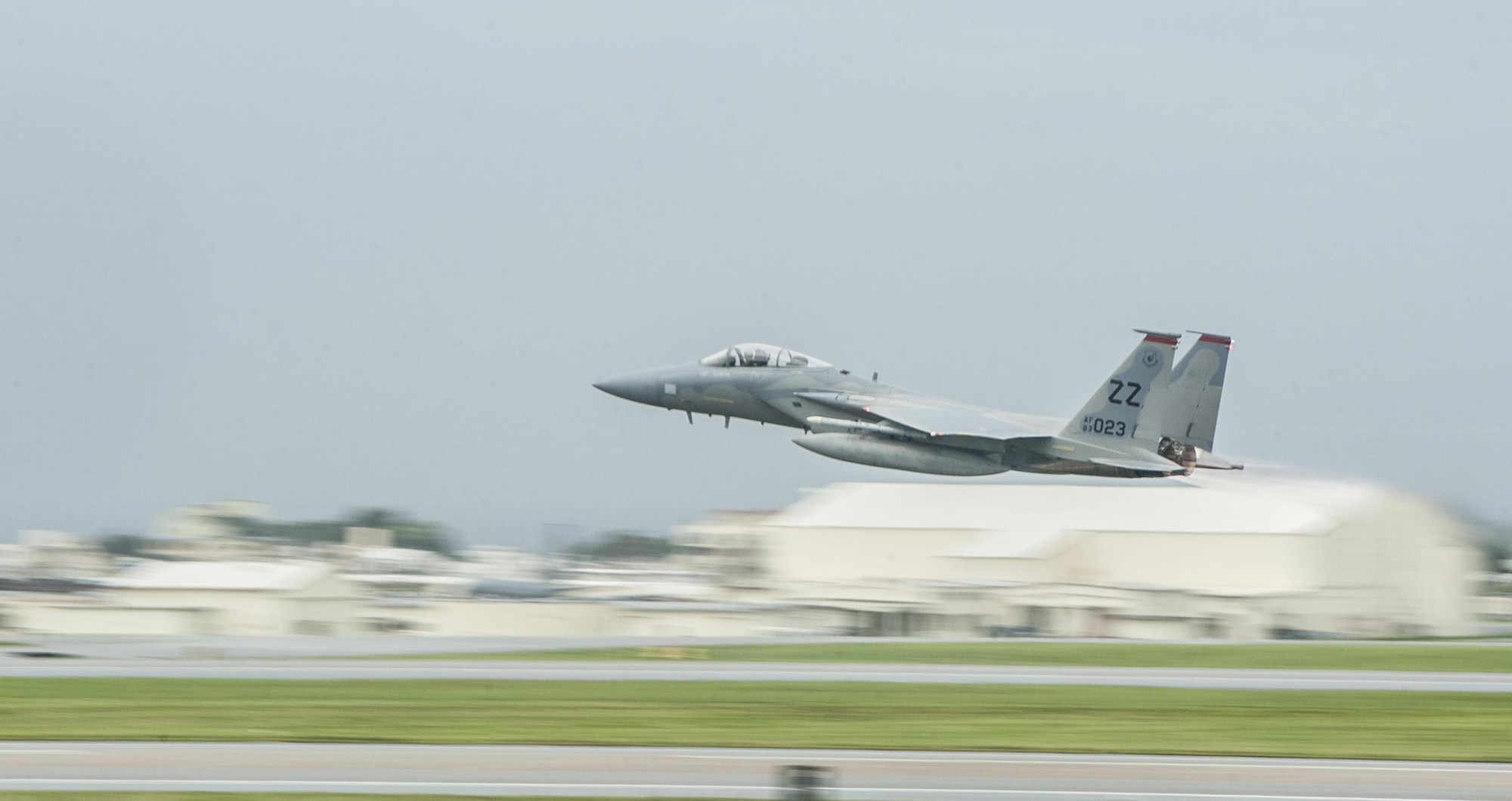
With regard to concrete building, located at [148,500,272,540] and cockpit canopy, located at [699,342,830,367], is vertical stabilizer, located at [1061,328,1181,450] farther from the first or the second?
concrete building, located at [148,500,272,540]

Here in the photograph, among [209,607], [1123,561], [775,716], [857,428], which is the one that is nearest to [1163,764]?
[775,716]

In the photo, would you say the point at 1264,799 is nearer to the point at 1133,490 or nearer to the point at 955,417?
the point at 955,417

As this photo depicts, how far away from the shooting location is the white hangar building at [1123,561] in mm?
59344

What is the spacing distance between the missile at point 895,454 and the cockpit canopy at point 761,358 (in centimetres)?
187

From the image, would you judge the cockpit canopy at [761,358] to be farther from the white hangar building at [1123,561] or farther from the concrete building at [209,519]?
the concrete building at [209,519]

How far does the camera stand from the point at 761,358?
1495 inches

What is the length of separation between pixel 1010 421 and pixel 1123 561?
30.2m

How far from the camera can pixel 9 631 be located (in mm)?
60562

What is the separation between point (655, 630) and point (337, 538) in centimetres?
9750

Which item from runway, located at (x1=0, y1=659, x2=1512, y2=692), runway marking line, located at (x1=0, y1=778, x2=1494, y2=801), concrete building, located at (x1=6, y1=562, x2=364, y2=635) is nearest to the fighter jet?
runway, located at (x1=0, y1=659, x2=1512, y2=692)

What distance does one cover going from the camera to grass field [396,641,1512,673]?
138ft

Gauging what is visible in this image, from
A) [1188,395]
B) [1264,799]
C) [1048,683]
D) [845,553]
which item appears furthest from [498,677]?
[845,553]

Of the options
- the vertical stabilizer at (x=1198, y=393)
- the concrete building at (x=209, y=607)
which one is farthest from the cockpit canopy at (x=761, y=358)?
the concrete building at (x=209, y=607)

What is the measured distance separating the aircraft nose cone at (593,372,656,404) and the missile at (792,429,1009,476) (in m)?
4.87
